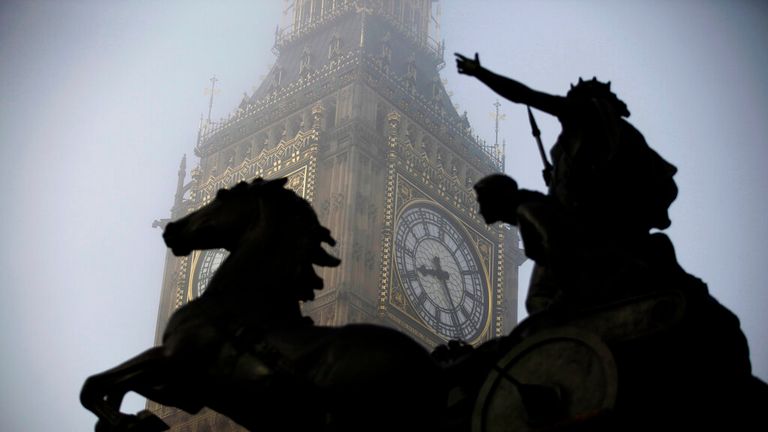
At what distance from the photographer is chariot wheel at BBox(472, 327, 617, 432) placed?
17.4 feet

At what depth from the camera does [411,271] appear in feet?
124

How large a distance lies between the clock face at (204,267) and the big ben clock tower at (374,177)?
5 centimetres

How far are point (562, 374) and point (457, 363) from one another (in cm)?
64

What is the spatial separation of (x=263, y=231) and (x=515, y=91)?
1.29m

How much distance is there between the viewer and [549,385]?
548 cm

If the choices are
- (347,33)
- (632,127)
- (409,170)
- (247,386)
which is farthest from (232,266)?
(347,33)

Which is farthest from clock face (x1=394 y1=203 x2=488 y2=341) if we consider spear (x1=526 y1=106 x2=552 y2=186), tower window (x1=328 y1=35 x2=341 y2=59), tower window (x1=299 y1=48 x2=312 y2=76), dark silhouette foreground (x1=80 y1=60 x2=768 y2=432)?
dark silhouette foreground (x1=80 y1=60 x2=768 y2=432)

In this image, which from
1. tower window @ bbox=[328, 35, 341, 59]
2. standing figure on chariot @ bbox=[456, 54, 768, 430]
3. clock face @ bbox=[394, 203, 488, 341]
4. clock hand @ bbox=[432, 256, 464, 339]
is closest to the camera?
standing figure on chariot @ bbox=[456, 54, 768, 430]

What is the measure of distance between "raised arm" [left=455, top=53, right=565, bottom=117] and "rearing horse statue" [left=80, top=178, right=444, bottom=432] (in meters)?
0.97

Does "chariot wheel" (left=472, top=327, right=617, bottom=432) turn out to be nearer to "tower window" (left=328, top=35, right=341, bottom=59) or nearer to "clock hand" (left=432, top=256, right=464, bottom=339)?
"clock hand" (left=432, top=256, right=464, bottom=339)

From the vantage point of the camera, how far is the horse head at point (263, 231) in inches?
237

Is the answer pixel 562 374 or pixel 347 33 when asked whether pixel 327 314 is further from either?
pixel 562 374

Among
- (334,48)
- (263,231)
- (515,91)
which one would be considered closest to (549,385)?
(263,231)

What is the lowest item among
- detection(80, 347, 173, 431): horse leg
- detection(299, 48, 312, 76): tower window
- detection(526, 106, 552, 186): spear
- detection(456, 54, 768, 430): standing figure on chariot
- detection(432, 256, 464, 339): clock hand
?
detection(80, 347, 173, 431): horse leg
